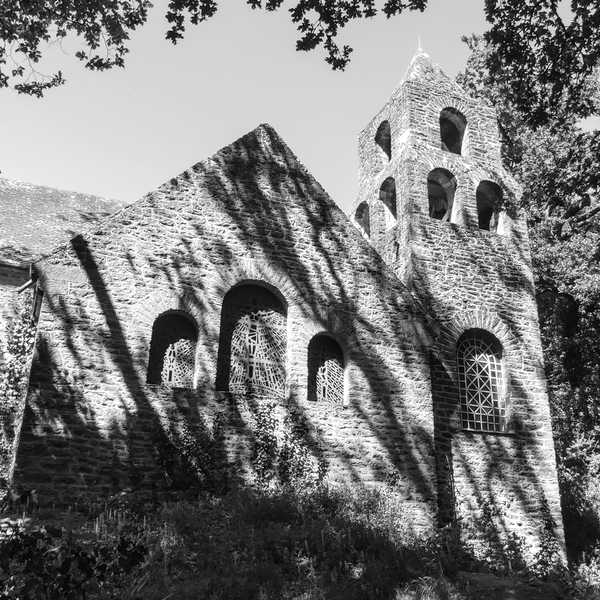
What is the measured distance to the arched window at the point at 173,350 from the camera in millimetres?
10922

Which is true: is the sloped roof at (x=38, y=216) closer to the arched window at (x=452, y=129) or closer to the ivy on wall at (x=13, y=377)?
the ivy on wall at (x=13, y=377)

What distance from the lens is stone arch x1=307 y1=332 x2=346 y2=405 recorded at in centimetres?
1179

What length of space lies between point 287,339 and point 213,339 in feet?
4.67

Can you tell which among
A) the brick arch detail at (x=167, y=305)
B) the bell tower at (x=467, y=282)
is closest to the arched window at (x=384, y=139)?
the bell tower at (x=467, y=282)

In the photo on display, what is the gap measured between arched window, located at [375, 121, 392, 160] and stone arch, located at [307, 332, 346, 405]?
7.82 m

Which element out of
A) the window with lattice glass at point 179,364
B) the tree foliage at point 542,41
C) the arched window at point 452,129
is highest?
the arched window at point 452,129

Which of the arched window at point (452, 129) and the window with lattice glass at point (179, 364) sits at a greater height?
the arched window at point (452, 129)

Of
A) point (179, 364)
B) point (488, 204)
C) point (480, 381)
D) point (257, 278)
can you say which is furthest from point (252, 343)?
point (488, 204)

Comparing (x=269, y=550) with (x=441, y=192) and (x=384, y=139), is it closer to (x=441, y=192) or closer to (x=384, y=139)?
(x=441, y=192)

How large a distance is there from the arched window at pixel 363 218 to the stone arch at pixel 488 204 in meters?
3.04

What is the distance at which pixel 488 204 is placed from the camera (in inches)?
667

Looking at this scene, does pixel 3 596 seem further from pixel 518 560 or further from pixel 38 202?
pixel 38 202

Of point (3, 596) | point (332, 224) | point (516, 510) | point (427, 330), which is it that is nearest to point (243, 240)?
point (332, 224)

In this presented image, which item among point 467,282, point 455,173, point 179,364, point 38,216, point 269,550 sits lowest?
point 269,550
